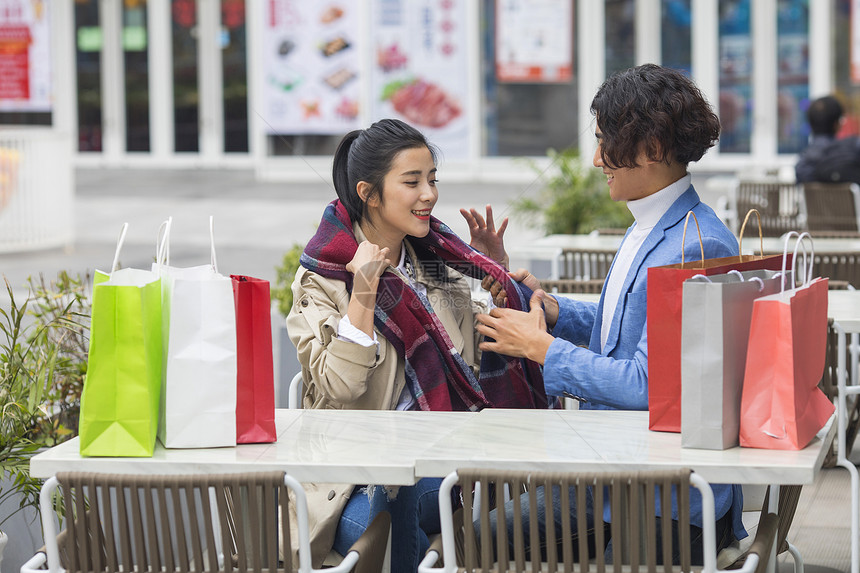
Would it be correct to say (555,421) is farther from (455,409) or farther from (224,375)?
(224,375)

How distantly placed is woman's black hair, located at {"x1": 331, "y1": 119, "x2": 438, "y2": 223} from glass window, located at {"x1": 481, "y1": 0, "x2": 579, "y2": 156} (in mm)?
13755

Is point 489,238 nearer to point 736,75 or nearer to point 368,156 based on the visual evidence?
point 368,156

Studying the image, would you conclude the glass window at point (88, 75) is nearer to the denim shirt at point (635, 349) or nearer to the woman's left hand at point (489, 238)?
the woman's left hand at point (489, 238)

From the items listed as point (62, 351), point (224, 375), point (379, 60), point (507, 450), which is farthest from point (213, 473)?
point (379, 60)

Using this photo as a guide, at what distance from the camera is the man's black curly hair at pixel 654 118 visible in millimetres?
2465

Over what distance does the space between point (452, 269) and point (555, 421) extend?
73 centimetres

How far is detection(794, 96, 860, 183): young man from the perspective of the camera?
7746mm

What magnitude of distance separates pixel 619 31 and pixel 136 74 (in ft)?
26.9

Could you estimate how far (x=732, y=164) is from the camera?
1684 centimetres

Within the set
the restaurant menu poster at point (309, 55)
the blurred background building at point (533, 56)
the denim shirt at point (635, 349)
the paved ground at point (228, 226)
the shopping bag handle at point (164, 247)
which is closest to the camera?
the shopping bag handle at point (164, 247)

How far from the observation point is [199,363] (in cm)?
222

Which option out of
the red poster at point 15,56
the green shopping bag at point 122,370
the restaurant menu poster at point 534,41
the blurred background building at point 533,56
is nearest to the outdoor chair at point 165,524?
the green shopping bag at point 122,370

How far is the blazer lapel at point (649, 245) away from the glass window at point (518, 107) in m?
14.1

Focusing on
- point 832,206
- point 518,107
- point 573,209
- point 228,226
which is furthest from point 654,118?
point 518,107
